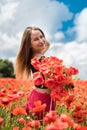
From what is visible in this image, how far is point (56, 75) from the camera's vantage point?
4738 millimetres

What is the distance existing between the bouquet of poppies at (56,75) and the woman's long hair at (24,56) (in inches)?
67.2

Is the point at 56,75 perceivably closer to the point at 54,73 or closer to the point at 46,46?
the point at 54,73

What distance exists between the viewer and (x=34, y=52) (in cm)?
665

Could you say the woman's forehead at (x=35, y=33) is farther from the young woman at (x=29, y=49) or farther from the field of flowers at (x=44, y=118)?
the field of flowers at (x=44, y=118)

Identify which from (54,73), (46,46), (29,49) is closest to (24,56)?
(29,49)

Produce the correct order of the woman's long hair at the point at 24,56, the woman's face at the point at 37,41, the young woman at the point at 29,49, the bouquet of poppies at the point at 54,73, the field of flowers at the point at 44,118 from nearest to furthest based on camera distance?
the field of flowers at the point at 44,118 → the bouquet of poppies at the point at 54,73 → the woman's face at the point at 37,41 → the young woman at the point at 29,49 → the woman's long hair at the point at 24,56

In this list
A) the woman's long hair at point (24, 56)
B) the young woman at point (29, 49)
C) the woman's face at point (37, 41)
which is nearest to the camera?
the woman's face at point (37, 41)

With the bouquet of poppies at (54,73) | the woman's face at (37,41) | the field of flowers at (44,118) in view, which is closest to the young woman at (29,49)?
the woman's face at (37,41)

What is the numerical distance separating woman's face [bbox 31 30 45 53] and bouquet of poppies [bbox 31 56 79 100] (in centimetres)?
137

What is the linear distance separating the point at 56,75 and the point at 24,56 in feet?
7.14

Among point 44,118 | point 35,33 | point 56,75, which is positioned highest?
point 35,33

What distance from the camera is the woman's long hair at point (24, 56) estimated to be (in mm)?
6688

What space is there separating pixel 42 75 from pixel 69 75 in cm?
40

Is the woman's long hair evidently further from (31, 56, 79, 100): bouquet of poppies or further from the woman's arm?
(31, 56, 79, 100): bouquet of poppies
